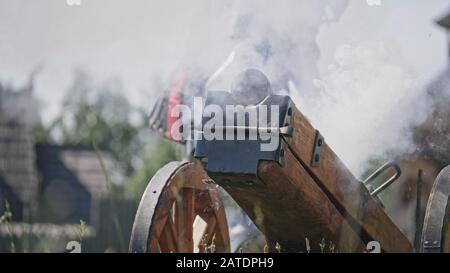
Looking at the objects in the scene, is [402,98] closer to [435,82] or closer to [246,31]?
[435,82]

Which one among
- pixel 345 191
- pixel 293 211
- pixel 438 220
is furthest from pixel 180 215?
pixel 438 220

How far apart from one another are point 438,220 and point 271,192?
0.84 metres

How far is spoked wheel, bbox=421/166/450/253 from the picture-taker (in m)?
4.82

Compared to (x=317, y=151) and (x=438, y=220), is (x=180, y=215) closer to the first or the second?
(x=317, y=151)

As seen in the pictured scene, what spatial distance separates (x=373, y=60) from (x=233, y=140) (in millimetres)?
2077

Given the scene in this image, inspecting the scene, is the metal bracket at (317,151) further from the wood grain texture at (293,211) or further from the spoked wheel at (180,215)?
the spoked wheel at (180,215)

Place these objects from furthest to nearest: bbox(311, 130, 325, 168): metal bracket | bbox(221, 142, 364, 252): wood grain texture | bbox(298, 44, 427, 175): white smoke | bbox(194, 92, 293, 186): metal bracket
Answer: bbox(298, 44, 427, 175): white smoke
bbox(311, 130, 325, 168): metal bracket
bbox(221, 142, 364, 252): wood grain texture
bbox(194, 92, 293, 186): metal bracket

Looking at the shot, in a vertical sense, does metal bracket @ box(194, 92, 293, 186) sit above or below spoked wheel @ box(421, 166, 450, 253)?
above

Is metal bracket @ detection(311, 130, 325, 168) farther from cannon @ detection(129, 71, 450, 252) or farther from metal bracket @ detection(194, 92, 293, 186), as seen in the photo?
metal bracket @ detection(194, 92, 293, 186)

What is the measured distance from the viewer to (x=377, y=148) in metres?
6.00

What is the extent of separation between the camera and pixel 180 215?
5.23 meters

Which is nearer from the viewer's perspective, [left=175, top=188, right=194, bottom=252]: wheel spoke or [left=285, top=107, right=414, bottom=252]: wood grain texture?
[left=285, top=107, right=414, bottom=252]: wood grain texture

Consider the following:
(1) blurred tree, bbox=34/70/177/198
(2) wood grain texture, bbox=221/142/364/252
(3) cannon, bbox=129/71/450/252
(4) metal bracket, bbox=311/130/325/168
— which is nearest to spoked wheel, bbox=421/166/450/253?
(3) cannon, bbox=129/71/450/252
